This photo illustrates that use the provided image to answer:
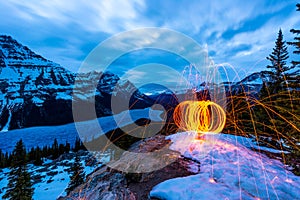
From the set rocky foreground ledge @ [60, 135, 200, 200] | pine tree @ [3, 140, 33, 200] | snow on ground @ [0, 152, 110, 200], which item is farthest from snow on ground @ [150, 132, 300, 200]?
snow on ground @ [0, 152, 110, 200]

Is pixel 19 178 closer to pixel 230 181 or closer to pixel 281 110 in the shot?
pixel 230 181

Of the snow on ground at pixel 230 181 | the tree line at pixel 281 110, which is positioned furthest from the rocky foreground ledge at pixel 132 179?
the tree line at pixel 281 110

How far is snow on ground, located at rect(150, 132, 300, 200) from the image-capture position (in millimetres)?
5637

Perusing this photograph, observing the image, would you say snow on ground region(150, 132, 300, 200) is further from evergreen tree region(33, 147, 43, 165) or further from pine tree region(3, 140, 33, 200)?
evergreen tree region(33, 147, 43, 165)

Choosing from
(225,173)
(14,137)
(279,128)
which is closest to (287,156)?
(279,128)

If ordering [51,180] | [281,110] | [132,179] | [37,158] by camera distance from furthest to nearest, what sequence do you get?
[37,158], [51,180], [281,110], [132,179]

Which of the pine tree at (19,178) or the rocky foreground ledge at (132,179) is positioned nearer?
the rocky foreground ledge at (132,179)

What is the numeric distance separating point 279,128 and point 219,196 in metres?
9.48

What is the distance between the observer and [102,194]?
6422 mm

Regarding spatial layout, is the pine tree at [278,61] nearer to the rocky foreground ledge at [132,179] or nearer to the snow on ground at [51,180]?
the rocky foreground ledge at [132,179]

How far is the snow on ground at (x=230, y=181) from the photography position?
18.5ft

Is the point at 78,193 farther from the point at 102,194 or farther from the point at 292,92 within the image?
the point at 292,92

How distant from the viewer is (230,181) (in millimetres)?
6309

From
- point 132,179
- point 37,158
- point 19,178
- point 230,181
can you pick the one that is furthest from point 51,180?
point 230,181
